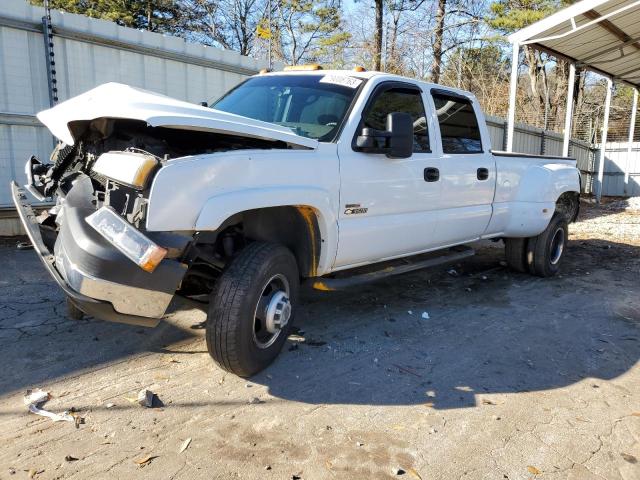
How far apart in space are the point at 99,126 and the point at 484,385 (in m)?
3.11

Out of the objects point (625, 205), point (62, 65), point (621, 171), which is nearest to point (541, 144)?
point (625, 205)

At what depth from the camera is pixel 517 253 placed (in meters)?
6.68

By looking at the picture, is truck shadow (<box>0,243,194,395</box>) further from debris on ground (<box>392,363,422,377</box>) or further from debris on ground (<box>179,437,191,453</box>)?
debris on ground (<box>392,363,422,377</box>)

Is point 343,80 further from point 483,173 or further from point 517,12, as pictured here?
point 517,12

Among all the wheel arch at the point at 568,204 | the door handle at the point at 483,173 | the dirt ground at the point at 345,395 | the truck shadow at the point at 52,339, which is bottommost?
the dirt ground at the point at 345,395

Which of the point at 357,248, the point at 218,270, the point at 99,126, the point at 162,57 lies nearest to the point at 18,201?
the point at 99,126

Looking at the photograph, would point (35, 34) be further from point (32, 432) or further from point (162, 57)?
point (32, 432)

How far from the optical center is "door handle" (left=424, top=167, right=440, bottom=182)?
183 inches

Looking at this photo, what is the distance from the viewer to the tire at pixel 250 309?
324 cm

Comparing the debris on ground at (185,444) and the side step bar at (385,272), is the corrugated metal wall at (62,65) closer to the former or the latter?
the side step bar at (385,272)

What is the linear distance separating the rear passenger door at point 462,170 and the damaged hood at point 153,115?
1826 mm

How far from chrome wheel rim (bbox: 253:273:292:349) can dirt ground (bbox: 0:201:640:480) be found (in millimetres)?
273

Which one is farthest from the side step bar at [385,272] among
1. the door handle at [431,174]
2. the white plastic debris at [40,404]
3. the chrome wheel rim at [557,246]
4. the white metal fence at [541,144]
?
the white metal fence at [541,144]

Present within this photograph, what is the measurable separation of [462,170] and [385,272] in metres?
1.39
